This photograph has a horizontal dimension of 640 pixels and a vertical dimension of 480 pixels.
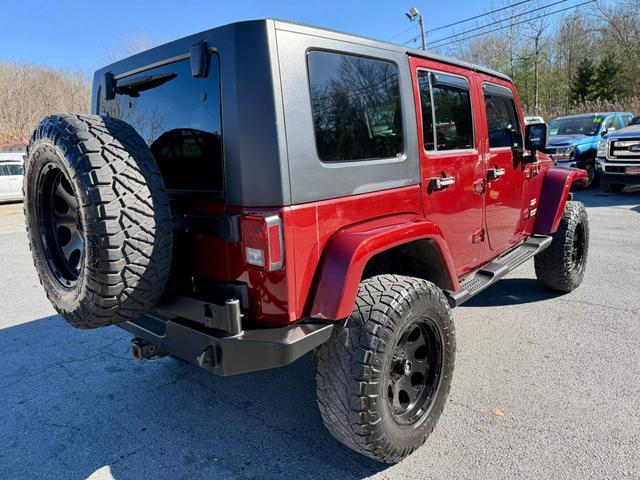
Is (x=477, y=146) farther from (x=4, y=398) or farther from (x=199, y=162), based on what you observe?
(x=4, y=398)

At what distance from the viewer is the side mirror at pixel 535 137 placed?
4.08 m

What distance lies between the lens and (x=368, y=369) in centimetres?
212

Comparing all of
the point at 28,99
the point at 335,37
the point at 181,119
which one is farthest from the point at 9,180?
the point at 28,99

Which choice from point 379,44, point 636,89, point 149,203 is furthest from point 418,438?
point 636,89

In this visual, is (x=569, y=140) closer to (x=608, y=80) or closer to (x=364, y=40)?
(x=364, y=40)

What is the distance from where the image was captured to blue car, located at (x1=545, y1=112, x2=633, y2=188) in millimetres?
12086

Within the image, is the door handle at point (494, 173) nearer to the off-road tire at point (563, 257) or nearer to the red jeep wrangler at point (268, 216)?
the red jeep wrangler at point (268, 216)

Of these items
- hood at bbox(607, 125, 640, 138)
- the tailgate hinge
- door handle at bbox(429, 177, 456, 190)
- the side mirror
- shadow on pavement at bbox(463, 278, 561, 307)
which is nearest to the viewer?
door handle at bbox(429, 177, 456, 190)

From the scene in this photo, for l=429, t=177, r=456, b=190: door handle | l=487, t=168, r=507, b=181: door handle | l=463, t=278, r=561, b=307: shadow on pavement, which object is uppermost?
l=487, t=168, r=507, b=181: door handle

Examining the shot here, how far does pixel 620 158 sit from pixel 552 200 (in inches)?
315

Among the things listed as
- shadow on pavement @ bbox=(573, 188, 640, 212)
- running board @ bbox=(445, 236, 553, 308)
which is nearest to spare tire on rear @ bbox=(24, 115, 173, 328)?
running board @ bbox=(445, 236, 553, 308)

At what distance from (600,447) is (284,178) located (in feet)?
7.12

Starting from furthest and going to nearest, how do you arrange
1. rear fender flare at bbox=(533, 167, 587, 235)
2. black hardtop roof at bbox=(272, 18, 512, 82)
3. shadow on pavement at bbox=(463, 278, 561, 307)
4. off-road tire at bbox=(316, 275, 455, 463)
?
shadow on pavement at bbox=(463, 278, 561, 307) → rear fender flare at bbox=(533, 167, 587, 235) → off-road tire at bbox=(316, 275, 455, 463) → black hardtop roof at bbox=(272, 18, 512, 82)

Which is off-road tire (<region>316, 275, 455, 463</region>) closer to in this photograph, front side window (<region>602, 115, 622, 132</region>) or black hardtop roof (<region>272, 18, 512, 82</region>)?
black hardtop roof (<region>272, 18, 512, 82</region>)
